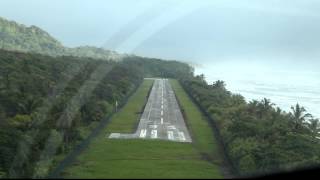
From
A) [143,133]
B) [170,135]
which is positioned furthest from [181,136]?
[143,133]

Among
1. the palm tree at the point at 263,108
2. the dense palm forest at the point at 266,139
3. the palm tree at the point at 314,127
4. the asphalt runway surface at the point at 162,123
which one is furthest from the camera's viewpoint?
the palm tree at the point at 263,108

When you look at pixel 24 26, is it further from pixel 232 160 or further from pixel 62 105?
pixel 232 160

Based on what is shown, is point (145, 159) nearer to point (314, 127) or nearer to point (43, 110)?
point (43, 110)

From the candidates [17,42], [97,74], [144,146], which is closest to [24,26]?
[17,42]

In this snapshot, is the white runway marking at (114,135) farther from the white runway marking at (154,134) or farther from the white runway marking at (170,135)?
the white runway marking at (170,135)

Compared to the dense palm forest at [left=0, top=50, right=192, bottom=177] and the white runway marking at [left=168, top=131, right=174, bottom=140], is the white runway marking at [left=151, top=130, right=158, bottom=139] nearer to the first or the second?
the white runway marking at [left=168, top=131, right=174, bottom=140]

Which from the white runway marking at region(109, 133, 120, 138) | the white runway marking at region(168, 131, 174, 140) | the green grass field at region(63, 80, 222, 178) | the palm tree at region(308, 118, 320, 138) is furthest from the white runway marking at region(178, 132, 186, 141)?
the palm tree at region(308, 118, 320, 138)

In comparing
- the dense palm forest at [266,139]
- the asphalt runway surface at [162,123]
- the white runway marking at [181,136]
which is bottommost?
the white runway marking at [181,136]

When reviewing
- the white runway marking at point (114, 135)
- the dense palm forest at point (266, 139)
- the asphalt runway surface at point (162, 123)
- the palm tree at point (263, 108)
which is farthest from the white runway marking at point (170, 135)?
the palm tree at point (263, 108)
